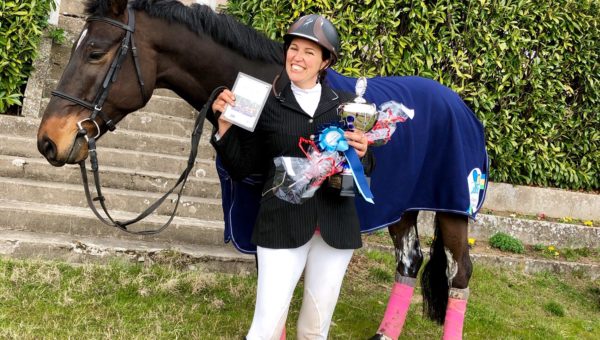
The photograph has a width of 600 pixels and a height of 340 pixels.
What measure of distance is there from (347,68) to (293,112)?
Answer: 3320 millimetres

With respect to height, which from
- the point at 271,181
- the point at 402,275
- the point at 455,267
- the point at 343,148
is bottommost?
the point at 402,275

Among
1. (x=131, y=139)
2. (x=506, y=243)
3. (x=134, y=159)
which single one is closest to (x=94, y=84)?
(x=134, y=159)

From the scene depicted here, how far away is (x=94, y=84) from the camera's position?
2.84 meters

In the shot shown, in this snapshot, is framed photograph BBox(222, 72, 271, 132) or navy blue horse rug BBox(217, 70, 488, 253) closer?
framed photograph BBox(222, 72, 271, 132)

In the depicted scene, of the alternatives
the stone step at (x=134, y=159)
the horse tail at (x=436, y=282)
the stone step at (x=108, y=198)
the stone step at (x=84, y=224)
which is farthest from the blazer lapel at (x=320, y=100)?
the stone step at (x=134, y=159)

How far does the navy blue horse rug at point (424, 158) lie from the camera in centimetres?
344

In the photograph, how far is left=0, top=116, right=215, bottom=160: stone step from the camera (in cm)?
568

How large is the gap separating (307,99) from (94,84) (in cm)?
104

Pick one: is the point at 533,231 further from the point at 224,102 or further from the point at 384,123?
the point at 224,102

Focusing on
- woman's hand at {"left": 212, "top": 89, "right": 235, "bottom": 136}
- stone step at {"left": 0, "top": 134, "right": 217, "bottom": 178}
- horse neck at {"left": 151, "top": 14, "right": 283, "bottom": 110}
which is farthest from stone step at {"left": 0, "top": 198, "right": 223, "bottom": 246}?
woman's hand at {"left": 212, "top": 89, "right": 235, "bottom": 136}

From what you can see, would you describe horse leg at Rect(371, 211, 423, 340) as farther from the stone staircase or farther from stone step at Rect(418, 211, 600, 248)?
stone step at Rect(418, 211, 600, 248)

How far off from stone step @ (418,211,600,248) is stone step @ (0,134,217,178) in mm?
2424

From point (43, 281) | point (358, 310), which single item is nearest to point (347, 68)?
point (358, 310)

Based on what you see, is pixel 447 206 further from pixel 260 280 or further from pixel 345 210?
pixel 260 280
